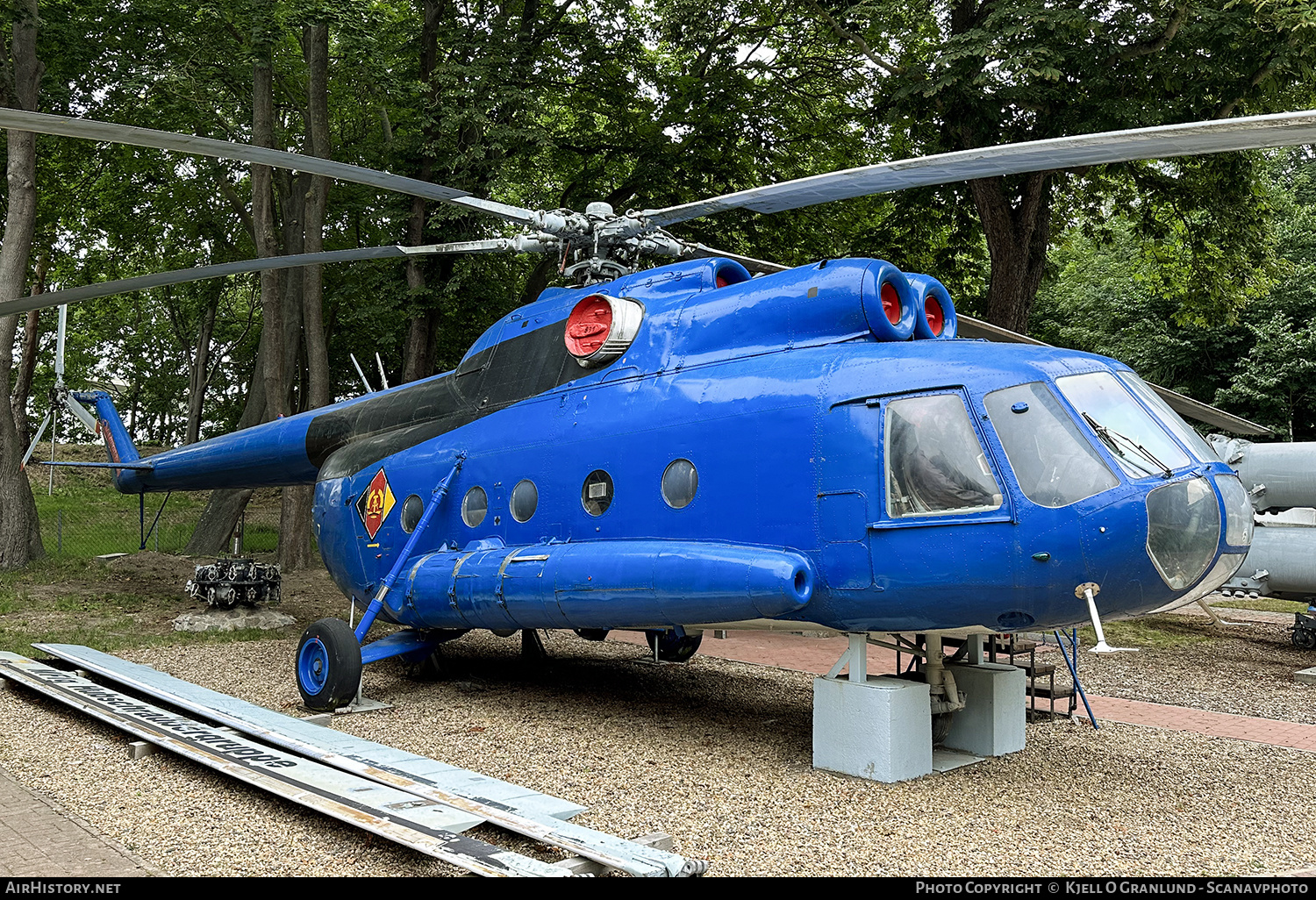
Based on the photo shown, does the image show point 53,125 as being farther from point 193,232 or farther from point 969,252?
point 193,232

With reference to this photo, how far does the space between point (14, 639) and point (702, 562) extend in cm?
1065

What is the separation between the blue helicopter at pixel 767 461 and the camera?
6270 mm

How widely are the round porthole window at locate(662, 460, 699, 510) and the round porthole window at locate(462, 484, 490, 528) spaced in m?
2.35

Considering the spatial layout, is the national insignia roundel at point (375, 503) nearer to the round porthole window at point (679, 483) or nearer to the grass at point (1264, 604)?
the round porthole window at point (679, 483)

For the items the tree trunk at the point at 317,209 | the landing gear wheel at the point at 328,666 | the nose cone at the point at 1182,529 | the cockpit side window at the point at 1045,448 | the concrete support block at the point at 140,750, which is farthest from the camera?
the tree trunk at the point at 317,209

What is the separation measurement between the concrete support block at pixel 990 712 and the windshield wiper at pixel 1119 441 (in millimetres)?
2602

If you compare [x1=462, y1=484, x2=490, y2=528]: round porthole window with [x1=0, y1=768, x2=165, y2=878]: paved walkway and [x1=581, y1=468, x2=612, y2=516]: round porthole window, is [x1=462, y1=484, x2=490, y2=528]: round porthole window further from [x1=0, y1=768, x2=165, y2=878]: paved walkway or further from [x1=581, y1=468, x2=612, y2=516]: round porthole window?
[x1=0, y1=768, x2=165, y2=878]: paved walkway

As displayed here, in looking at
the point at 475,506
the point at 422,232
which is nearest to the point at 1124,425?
the point at 475,506

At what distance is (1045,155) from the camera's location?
6152 mm

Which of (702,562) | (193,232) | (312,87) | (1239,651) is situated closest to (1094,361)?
(702,562)

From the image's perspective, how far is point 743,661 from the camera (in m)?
13.0

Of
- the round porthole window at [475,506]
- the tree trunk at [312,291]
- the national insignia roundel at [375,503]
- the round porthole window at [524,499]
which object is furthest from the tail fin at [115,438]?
the round porthole window at [524,499]

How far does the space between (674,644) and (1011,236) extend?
33.8ft

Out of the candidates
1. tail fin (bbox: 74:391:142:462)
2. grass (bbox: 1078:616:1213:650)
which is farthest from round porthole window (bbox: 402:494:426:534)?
grass (bbox: 1078:616:1213:650)
